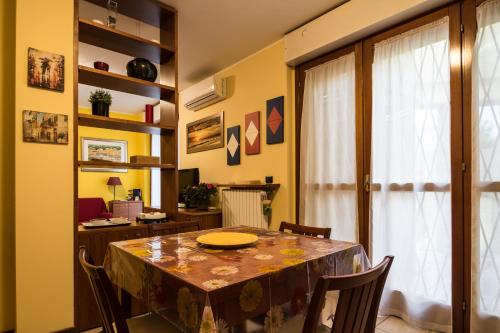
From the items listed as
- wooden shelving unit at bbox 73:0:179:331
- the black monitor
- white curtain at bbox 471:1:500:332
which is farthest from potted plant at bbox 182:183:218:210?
white curtain at bbox 471:1:500:332

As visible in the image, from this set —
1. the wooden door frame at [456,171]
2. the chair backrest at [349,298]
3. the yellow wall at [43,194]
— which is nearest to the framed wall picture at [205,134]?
the yellow wall at [43,194]

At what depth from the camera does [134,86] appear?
8.32 feet

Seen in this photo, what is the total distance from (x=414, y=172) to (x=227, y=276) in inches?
70.0

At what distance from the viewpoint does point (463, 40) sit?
1.94 meters

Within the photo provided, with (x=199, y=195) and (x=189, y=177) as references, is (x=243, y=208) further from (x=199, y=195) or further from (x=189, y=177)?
(x=189, y=177)

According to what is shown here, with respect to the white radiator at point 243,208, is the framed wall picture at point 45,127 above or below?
above

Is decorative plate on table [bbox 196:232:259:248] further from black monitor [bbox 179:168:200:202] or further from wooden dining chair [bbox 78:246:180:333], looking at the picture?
black monitor [bbox 179:168:200:202]

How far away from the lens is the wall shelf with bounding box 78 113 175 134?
225cm

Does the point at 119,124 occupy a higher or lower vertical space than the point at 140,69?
lower

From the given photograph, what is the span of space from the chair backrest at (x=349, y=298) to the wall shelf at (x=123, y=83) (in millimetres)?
2268

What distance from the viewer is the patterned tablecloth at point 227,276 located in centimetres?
90

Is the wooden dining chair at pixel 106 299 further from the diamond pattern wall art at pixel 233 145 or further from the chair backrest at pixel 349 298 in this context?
the diamond pattern wall art at pixel 233 145

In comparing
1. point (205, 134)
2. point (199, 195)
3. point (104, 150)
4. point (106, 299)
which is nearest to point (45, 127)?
point (106, 299)

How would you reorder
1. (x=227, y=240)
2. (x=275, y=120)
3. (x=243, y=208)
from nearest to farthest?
(x=227, y=240)
(x=275, y=120)
(x=243, y=208)
